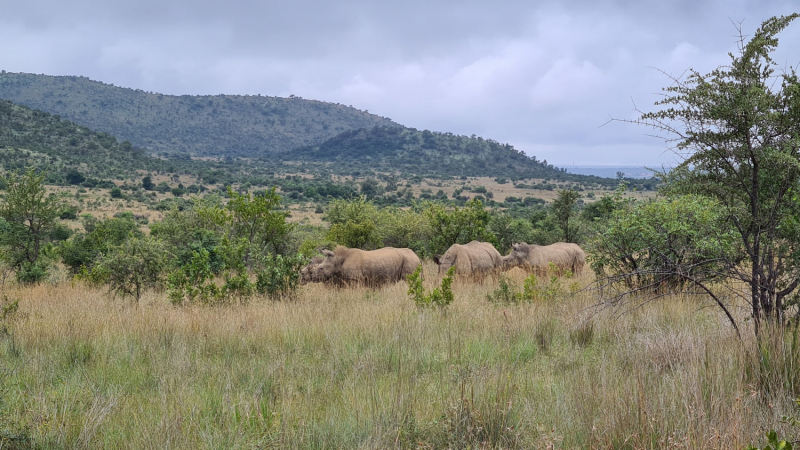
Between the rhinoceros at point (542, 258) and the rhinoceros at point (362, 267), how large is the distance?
3.77m

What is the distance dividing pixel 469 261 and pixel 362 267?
10.5 ft

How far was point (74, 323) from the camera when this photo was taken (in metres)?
7.16

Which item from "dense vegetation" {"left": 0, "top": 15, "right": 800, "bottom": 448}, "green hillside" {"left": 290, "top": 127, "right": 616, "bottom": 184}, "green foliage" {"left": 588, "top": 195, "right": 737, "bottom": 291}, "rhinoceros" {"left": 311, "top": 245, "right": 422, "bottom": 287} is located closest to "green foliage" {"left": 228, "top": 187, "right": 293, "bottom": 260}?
"rhinoceros" {"left": 311, "top": 245, "right": 422, "bottom": 287}

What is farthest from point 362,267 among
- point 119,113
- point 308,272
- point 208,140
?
point 119,113

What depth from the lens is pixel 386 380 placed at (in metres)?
4.91

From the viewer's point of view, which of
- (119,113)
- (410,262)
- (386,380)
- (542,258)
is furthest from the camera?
(119,113)

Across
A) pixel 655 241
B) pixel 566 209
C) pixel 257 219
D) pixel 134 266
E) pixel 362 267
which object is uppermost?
pixel 566 209

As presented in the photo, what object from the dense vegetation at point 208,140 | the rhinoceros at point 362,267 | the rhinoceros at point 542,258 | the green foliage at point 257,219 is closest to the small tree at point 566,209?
the rhinoceros at point 542,258

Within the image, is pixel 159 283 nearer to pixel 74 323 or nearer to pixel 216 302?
pixel 216 302

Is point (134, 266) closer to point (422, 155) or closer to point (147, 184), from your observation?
point (147, 184)

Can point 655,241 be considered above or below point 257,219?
above

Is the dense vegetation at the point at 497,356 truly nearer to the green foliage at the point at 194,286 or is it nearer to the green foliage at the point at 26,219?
the green foliage at the point at 194,286

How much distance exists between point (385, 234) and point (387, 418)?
62.3 ft

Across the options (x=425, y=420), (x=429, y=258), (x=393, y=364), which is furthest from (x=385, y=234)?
(x=425, y=420)
